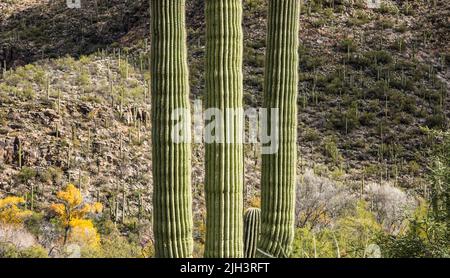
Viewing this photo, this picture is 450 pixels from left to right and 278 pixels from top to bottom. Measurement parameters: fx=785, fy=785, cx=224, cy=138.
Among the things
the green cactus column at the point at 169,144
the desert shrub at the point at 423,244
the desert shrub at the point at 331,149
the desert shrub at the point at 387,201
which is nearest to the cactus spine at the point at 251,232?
the desert shrub at the point at 423,244

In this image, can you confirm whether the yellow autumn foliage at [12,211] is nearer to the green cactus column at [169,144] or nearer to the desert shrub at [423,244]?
the green cactus column at [169,144]

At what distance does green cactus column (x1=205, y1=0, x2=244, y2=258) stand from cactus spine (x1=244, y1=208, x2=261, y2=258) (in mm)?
2282

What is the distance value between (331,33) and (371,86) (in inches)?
175

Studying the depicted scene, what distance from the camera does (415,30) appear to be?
31031 mm

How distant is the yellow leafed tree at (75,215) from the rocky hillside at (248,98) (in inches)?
20.8

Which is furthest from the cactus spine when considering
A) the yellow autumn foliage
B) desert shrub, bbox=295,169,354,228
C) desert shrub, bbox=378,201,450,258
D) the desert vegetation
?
the yellow autumn foliage

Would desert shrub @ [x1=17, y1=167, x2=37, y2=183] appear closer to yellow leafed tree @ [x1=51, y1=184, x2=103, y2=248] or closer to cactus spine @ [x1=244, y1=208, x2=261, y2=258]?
yellow leafed tree @ [x1=51, y1=184, x2=103, y2=248]

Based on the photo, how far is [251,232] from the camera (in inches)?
432

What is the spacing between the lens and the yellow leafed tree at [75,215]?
18673mm

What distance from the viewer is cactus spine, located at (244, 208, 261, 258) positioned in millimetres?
10859

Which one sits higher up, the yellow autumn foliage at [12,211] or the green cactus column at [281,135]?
the green cactus column at [281,135]

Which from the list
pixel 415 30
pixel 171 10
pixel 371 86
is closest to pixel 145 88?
pixel 371 86

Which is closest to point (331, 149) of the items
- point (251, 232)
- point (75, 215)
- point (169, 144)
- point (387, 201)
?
point (387, 201)
